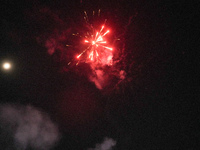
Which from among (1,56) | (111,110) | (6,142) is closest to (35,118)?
(6,142)

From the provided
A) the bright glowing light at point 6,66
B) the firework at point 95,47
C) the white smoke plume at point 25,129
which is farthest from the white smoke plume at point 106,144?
the bright glowing light at point 6,66

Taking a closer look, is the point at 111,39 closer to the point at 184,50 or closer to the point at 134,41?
the point at 134,41

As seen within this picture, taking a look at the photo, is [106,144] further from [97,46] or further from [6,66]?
[6,66]

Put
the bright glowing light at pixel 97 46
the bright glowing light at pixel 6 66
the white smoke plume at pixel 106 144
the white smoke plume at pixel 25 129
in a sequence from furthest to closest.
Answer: the white smoke plume at pixel 106 144 < the white smoke plume at pixel 25 129 < the bright glowing light at pixel 97 46 < the bright glowing light at pixel 6 66

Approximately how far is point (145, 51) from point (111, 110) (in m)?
4.66

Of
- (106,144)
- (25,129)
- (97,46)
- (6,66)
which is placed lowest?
(106,144)

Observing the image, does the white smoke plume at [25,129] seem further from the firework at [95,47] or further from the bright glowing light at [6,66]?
the firework at [95,47]

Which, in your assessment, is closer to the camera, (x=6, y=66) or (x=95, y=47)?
(x=6, y=66)

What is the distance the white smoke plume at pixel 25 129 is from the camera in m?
8.38

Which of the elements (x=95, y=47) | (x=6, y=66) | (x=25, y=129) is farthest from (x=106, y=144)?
(x=6, y=66)

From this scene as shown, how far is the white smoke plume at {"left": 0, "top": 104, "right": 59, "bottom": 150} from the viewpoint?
8.38 meters

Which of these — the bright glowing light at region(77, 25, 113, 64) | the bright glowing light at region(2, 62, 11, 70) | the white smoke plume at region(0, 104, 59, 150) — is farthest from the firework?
the white smoke plume at region(0, 104, 59, 150)

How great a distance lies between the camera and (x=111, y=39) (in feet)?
21.7

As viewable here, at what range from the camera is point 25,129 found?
9.32m
